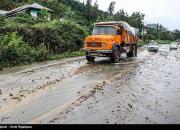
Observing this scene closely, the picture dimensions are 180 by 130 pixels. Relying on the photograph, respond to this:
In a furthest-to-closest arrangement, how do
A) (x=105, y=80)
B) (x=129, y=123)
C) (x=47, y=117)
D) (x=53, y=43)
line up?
1. (x=53, y=43)
2. (x=105, y=80)
3. (x=47, y=117)
4. (x=129, y=123)

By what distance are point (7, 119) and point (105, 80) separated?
6.73 metres

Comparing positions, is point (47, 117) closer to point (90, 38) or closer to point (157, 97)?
point (157, 97)

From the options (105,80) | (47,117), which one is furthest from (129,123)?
(105,80)

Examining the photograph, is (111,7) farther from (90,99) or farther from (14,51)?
(90,99)

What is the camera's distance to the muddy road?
28.0 ft

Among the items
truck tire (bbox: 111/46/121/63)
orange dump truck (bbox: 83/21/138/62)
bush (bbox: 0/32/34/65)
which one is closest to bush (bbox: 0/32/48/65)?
bush (bbox: 0/32/34/65)

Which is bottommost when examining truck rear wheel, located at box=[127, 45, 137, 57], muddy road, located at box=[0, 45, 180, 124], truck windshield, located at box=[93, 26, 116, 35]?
muddy road, located at box=[0, 45, 180, 124]

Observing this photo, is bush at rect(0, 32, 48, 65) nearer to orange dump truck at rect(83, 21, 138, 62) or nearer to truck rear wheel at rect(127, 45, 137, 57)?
orange dump truck at rect(83, 21, 138, 62)

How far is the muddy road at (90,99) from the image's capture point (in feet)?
28.0

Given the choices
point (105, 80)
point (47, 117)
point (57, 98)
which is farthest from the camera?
point (105, 80)

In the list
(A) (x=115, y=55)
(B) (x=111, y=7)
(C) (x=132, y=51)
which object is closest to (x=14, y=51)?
(A) (x=115, y=55)

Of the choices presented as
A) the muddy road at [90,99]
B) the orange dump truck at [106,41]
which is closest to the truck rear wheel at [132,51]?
the orange dump truck at [106,41]

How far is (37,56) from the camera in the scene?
25031 mm

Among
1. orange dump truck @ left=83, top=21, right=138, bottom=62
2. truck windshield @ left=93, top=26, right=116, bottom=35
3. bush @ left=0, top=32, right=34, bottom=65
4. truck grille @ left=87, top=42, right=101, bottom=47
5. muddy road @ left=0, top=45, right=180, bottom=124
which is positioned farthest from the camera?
truck windshield @ left=93, top=26, right=116, bottom=35
